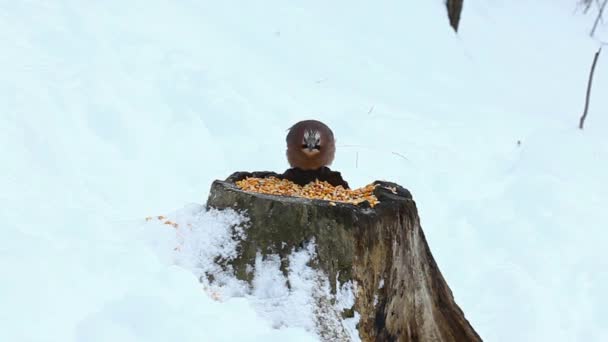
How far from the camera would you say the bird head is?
2.97m

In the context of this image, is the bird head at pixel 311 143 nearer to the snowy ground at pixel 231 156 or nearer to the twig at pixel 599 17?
the snowy ground at pixel 231 156

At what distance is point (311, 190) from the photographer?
9.29 ft

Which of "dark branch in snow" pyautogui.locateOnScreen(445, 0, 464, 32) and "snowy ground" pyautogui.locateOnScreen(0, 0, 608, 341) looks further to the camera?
"dark branch in snow" pyautogui.locateOnScreen(445, 0, 464, 32)

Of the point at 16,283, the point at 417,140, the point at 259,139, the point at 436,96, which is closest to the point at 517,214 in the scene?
the point at 417,140

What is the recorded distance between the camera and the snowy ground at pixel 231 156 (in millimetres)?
2252

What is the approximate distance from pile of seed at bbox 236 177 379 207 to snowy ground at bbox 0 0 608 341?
0.90 ft

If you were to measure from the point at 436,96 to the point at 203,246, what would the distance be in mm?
5306

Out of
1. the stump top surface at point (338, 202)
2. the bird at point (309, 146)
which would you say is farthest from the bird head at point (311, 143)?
the stump top surface at point (338, 202)

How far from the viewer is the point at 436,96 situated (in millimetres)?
7527

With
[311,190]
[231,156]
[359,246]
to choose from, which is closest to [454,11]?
[231,156]

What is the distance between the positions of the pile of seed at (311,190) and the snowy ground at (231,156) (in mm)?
274

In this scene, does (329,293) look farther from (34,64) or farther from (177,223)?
(34,64)

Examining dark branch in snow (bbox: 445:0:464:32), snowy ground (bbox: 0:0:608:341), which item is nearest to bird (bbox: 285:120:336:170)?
snowy ground (bbox: 0:0:608:341)

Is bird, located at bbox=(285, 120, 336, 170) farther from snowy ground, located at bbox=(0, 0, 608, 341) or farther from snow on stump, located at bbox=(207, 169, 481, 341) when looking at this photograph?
snowy ground, located at bbox=(0, 0, 608, 341)
